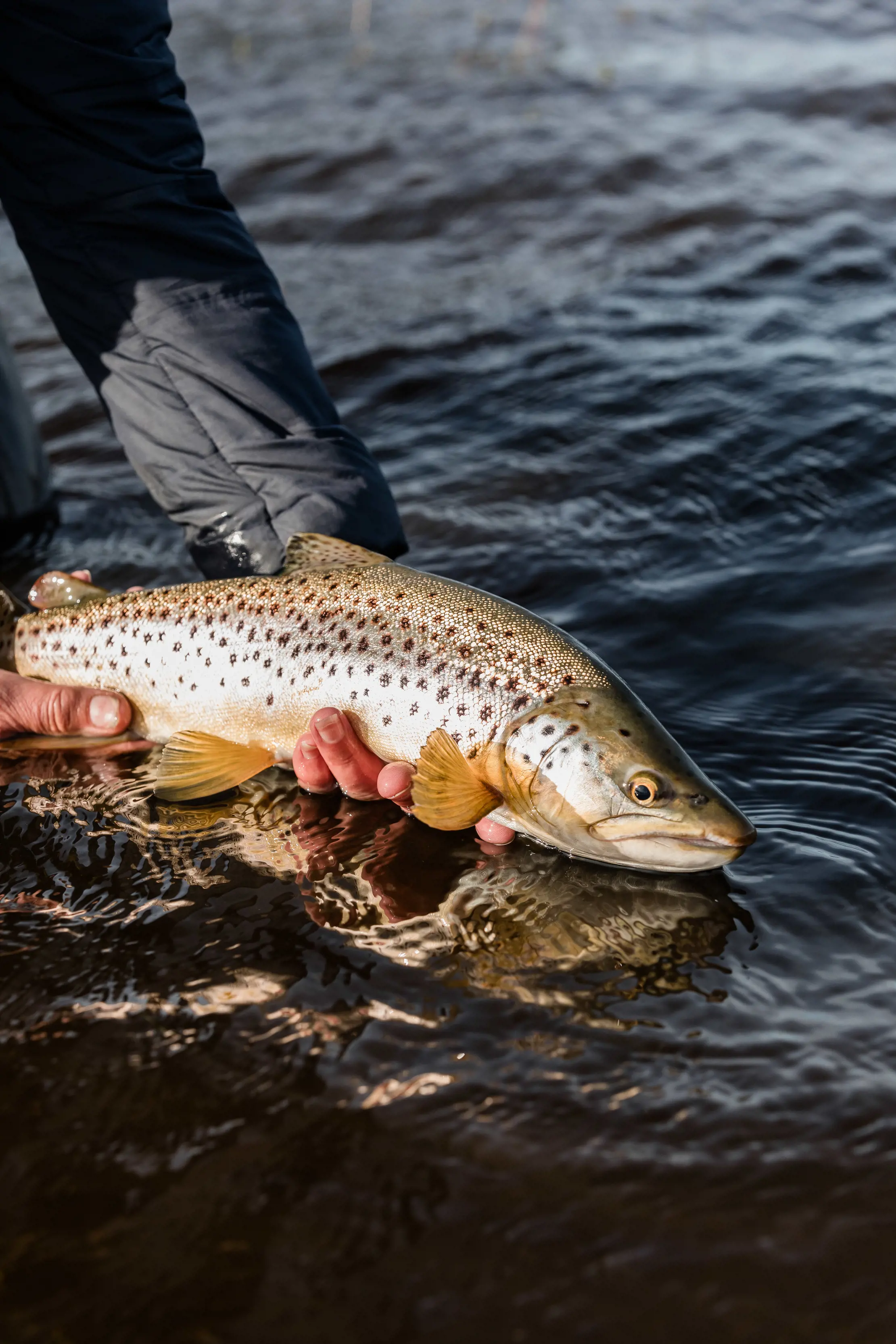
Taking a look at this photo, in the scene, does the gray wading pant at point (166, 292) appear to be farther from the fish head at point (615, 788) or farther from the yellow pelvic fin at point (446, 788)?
the fish head at point (615, 788)

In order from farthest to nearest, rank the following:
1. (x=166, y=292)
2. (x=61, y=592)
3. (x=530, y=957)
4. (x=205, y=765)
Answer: (x=166, y=292) → (x=61, y=592) → (x=205, y=765) → (x=530, y=957)

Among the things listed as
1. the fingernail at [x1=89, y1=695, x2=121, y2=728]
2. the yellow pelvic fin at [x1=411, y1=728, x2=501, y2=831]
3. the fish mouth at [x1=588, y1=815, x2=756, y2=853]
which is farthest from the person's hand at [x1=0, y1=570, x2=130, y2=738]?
the fish mouth at [x1=588, y1=815, x2=756, y2=853]

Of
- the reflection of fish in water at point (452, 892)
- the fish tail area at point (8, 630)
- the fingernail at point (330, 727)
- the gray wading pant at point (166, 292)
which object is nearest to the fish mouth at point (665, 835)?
the reflection of fish in water at point (452, 892)

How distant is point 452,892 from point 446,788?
0.32 m

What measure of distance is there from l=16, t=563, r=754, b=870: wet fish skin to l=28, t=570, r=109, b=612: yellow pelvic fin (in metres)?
0.08

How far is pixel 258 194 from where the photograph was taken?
11391 mm

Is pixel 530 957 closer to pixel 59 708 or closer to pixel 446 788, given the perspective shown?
pixel 446 788

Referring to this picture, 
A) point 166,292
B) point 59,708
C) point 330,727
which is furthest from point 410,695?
point 166,292

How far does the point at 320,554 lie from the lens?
409 centimetres

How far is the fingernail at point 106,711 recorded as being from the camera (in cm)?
411

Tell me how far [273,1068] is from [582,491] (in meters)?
4.12

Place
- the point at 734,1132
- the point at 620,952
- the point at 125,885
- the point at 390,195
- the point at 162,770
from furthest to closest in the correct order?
the point at 390,195 < the point at 162,770 < the point at 125,885 < the point at 620,952 < the point at 734,1132

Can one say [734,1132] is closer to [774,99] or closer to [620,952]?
[620,952]

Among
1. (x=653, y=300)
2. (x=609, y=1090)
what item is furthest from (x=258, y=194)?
(x=609, y=1090)
